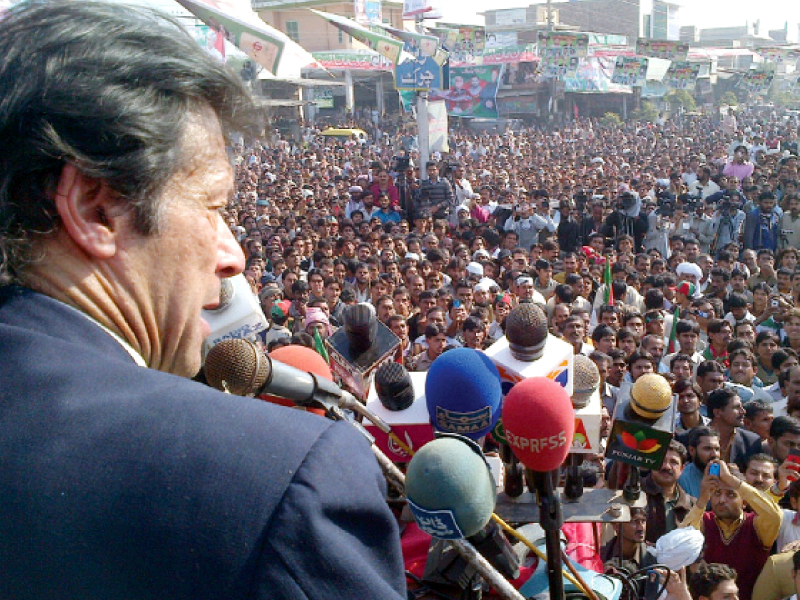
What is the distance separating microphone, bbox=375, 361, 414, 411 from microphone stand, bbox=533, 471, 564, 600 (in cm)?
62

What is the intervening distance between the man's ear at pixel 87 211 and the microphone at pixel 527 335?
1.21 metres

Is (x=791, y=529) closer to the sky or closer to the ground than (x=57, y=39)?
closer to the ground

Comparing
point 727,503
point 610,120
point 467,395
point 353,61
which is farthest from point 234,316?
point 610,120

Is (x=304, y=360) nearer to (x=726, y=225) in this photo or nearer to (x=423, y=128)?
(x=726, y=225)

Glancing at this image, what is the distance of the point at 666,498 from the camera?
402cm

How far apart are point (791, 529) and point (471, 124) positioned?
2978 centimetres

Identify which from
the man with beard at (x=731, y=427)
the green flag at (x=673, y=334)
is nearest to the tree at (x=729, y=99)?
the green flag at (x=673, y=334)

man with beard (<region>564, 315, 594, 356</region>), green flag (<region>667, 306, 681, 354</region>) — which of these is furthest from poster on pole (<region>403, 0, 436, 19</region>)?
man with beard (<region>564, 315, 594, 356</region>)

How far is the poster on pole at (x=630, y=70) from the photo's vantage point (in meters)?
26.3

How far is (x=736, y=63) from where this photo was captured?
5103 cm

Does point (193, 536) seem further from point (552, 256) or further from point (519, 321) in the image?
point (552, 256)

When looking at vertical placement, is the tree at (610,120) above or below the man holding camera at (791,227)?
above

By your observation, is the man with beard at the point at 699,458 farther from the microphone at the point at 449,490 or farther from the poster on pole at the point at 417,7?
the poster on pole at the point at 417,7

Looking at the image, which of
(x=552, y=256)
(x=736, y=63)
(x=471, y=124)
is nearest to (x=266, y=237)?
(x=552, y=256)
